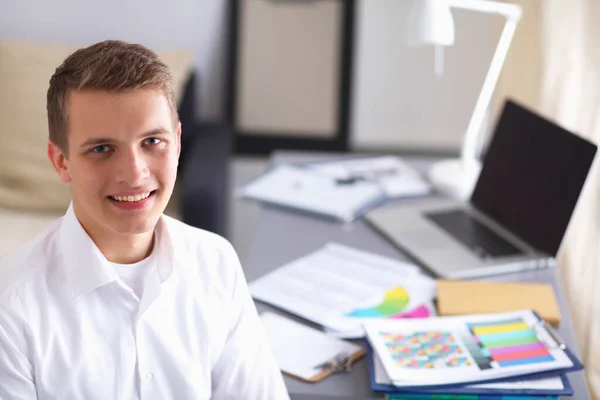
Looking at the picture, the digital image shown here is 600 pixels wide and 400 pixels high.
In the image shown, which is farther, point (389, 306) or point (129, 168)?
point (389, 306)

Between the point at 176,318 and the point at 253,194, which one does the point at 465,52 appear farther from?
the point at 176,318

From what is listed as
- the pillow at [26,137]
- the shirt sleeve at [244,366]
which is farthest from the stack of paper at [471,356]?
the pillow at [26,137]

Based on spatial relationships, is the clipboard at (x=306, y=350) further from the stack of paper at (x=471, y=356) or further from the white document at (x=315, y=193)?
the white document at (x=315, y=193)

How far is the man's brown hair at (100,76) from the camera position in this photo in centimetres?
105

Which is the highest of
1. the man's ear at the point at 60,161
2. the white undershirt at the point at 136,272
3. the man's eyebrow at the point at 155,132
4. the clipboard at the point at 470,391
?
the man's eyebrow at the point at 155,132

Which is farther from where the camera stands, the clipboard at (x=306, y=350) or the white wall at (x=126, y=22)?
the white wall at (x=126, y=22)

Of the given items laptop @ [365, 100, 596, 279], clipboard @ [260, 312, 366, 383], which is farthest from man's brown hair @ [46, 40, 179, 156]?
laptop @ [365, 100, 596, 279]

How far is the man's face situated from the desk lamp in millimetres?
906

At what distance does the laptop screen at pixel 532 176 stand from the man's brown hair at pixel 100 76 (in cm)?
87

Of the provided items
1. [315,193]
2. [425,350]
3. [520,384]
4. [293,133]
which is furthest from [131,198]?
[293,133]

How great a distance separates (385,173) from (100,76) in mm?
1228

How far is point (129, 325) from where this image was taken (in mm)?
1137

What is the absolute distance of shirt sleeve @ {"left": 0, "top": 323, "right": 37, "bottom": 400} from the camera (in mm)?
1034

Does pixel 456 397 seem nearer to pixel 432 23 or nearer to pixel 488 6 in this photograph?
pixel 432 23
